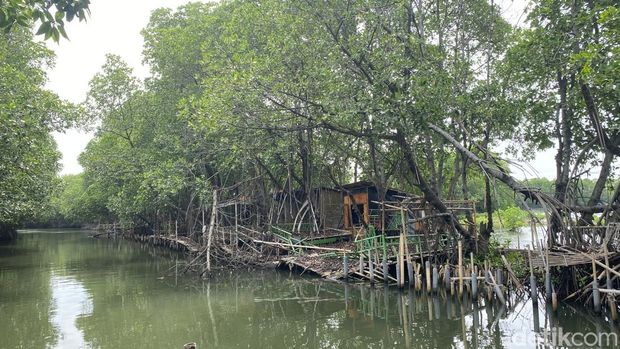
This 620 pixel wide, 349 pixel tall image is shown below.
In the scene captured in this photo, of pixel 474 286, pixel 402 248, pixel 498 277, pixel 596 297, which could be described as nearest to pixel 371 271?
pixel 402 248

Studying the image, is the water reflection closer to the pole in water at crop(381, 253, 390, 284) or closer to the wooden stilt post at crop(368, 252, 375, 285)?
the wooden stilt post at crop(368, 252, 375, 285)

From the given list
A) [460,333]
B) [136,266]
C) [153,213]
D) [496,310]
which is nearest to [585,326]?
[496,310]

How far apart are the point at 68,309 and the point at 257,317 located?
5.73 meters

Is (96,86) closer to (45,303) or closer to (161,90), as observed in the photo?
(161,90)

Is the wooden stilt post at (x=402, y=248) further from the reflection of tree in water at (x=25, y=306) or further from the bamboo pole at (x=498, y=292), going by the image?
the reflection of tree in water at (x=25, y=306)

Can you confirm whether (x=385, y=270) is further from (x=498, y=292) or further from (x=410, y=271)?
(x=498, y=292)

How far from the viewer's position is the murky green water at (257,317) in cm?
902

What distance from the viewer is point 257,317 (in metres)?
11.1

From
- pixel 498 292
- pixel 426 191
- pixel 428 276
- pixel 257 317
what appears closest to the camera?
pixel 498 292

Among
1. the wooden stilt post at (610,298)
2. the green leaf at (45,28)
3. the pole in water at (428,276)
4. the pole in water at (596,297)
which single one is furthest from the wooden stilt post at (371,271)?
the green leaf at (45,28)

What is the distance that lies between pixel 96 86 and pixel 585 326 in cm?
2810

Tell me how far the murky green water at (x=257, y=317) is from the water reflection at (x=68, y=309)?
0.08 ft

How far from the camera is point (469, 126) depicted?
50.9 ft

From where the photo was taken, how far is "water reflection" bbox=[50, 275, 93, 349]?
30.9 ft
